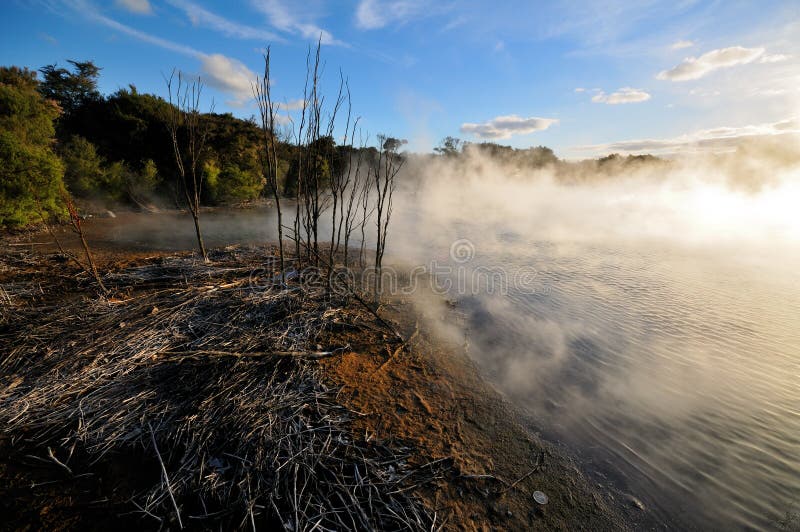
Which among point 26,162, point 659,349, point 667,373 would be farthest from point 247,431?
point 26,162

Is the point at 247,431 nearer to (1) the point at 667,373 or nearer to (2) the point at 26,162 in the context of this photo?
(1) the point at 667,373

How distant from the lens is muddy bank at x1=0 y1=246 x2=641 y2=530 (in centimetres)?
228

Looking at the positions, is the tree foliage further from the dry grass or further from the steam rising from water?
the steam rising from water

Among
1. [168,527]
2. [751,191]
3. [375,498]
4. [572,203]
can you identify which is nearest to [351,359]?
[375,498]

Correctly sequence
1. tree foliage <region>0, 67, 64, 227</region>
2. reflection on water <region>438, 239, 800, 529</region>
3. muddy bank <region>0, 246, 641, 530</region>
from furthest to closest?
tree foliage <region>0, 67, 64, 227</region> → reflection on water <region>438, 239, 800, 529</region> → muddy bank <region>0, 246, 641, 530</region>

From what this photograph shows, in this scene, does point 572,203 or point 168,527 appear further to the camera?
point 572,203

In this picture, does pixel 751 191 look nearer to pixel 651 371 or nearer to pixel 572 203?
pixel 572 203

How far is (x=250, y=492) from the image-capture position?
2.24 meters

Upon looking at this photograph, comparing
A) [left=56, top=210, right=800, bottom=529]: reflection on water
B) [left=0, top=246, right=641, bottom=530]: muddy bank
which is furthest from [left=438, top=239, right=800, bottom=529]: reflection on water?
[left=0, top=246, right=641, bottom=530]: muddy bank

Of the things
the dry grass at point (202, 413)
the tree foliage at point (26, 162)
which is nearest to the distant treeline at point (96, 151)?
the tree foliage at point (26, 162)

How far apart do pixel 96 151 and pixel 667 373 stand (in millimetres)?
21320

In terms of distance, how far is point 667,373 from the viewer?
464 cm

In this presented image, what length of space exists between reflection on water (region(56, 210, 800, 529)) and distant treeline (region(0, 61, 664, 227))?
7.44 feet

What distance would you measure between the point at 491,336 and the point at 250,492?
172 inches
